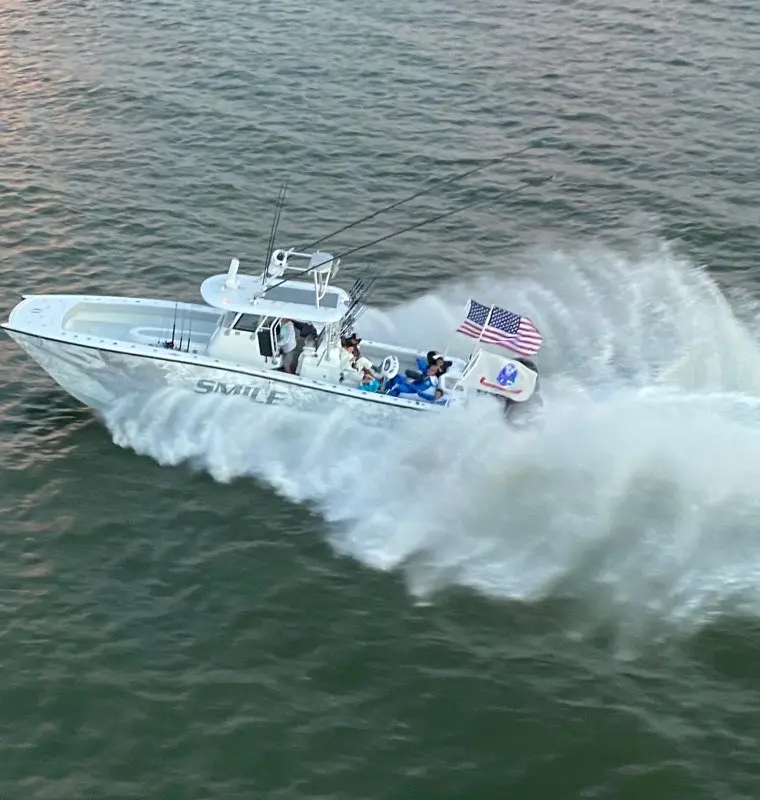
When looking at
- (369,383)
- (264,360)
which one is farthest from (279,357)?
(369,383)

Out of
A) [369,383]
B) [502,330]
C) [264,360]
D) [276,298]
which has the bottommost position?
[369,383]

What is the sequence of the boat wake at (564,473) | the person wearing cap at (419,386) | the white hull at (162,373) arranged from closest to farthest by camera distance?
1. the boat wake at (564,473)
2. the white hull at (162,373)
3. the person wearing cap at (419,386)

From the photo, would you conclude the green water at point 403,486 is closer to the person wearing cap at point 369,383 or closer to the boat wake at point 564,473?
the boat wake at point 564,473

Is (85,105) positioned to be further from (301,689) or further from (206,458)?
(301,689)

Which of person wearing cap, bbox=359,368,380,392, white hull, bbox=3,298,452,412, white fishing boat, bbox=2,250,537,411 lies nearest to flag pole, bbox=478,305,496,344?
white fishing boat, bbox=2,250,537,411

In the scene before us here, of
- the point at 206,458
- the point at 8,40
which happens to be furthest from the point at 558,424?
the point at 8,40

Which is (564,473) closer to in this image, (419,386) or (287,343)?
(419,386)

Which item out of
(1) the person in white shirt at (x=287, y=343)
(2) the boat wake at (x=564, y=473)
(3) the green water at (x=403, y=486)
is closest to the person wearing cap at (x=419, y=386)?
(2) the boat wake at (x=564, y=473)

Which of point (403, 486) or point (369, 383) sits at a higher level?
point (369, 383)
